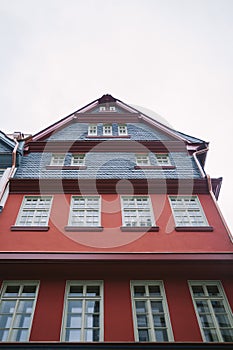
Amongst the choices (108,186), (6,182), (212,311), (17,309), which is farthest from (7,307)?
(108,186)

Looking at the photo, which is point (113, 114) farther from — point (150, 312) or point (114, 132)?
point (150, 312)

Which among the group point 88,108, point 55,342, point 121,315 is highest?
point 88,108

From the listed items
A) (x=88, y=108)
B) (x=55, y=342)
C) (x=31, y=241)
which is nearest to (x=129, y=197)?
(x=31, y=241)

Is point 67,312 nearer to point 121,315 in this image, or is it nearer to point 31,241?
point 121,315

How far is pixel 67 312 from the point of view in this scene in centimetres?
752

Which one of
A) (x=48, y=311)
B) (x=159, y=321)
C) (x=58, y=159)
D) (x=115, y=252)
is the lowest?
(x=159, y=321)

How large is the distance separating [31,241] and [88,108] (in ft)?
36.2

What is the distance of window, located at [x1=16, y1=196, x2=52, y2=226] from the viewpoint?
399 inches

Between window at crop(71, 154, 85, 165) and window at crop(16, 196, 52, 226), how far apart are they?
2.98m

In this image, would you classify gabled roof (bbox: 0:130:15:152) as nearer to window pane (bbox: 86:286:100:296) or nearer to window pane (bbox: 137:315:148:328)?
window pane (bbox: 86:286:100:296)

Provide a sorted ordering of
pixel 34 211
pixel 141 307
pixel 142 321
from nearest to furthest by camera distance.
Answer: pixel 142 321 → pixel 141 307 → pixel 34 211

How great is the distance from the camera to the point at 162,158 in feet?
46.4

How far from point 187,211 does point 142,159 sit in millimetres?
4124

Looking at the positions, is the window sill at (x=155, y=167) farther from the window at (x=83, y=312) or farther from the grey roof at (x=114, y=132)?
the window at (x=83, y=312)
